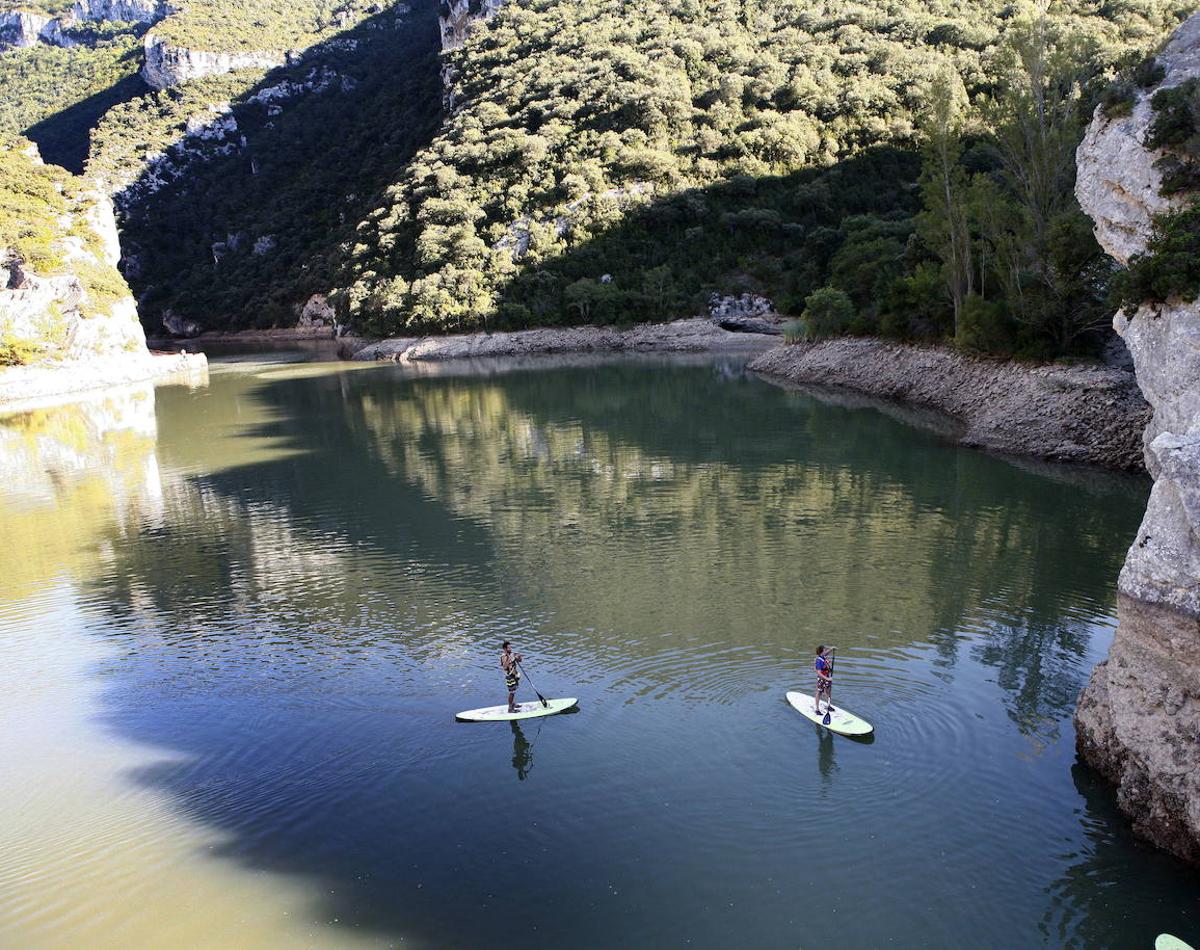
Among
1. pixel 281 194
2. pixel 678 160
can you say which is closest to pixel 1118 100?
pixel 678 160

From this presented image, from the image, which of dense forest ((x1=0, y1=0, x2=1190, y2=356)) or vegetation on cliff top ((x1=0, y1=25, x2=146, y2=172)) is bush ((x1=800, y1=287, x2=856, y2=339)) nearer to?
dense forest ((x1=0, y1=0, x2=1190, y2=356))

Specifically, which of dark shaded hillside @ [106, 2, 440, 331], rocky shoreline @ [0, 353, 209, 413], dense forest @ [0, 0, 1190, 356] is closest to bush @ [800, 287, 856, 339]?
dense forest @ [0, 0, 1190, 356]

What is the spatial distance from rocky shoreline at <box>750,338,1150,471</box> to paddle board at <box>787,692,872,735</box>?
2189 cm

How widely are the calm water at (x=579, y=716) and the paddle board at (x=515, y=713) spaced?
228 mm

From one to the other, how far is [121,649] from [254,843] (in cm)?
1012

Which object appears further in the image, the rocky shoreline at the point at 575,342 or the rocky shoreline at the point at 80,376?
the rocky shoreline at the point at 575,342

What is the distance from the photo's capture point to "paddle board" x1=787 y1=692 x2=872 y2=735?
44.5ft

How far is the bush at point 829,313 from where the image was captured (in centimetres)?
5584

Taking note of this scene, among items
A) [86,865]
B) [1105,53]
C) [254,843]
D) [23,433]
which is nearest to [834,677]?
[254,843]

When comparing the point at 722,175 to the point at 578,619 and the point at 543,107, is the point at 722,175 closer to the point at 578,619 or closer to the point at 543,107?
the point at 543,107

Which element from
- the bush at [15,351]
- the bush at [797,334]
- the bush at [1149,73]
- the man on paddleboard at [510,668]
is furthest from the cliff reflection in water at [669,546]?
the bush at [15,351]

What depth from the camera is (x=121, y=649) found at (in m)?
19.8

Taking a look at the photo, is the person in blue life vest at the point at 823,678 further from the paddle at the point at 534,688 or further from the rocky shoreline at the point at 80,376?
the rocky shoreline at the point at 80,376

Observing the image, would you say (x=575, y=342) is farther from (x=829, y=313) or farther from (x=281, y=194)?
(x=281, y=194)
